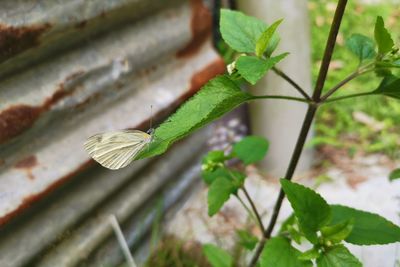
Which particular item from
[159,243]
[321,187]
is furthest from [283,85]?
[159,243]

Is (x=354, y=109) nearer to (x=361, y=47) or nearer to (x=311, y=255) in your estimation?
(x=361, y=47)

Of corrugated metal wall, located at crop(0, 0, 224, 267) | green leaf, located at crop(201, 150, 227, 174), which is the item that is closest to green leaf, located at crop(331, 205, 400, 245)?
green leaf, located at crop(201, 150, 227, 174)

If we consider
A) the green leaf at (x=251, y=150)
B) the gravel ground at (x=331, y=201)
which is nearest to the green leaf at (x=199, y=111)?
the green leaf at (x=251, y=150)

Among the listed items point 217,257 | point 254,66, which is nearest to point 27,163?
point 217,257

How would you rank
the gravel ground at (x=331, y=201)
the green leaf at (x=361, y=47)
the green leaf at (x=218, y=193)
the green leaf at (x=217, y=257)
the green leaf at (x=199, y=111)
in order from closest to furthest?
1. the green leaf at (x=199, y=111)
2. the green leaf at (x=361, y=47)
3. the green leaf at (x=218, y=193)
4. the green leaf at (x=217, y=257)
5. the gravel ground at (x=331, y=201)

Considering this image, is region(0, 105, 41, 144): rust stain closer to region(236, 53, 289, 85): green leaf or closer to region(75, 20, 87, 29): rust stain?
region(75, 20, 87, 29): rust stain

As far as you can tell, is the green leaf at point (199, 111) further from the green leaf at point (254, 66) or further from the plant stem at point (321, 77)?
the plant stem at point (321, 77)

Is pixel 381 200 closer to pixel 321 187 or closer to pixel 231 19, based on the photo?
pixel 321 187
